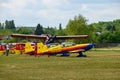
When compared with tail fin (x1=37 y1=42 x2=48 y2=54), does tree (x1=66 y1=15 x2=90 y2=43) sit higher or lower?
higher

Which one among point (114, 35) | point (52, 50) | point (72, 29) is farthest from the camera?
point (114, 35)

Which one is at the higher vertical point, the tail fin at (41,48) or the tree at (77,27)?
the tree at (77,27)

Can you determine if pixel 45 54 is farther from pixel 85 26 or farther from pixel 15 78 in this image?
pixel 85 26

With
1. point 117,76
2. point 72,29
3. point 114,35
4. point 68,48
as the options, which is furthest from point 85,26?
point 117,76

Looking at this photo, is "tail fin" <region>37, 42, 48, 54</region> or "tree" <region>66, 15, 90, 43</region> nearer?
"tail fin" <region>37, 42, 48, 54</region>

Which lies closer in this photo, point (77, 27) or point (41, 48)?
point (41, 48)

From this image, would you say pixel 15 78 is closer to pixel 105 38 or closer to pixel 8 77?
pixel 8 77

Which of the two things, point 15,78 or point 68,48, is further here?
point 68,48

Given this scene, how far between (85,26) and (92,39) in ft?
12.2

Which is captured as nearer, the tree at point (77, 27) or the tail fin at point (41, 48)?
the tail fin at point (41, 48)

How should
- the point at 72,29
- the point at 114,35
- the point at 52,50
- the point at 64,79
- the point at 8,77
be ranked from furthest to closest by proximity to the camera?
the point at 114,35
the point at 72,29
the point at 52,50
the point at 8,77
the point at 64,79

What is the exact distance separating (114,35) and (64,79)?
439 feet

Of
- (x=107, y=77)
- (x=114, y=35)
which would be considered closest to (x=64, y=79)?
(x=107, y=77)

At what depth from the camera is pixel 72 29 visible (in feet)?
387
